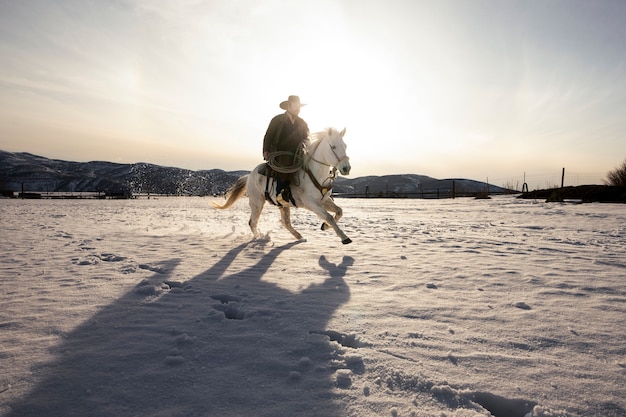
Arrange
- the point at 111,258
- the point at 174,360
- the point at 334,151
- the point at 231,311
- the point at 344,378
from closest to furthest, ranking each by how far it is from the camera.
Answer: the point at 344,378 → the point at 174,360 → the point at 231,311 → the point at 111,258 → the point at 334,151

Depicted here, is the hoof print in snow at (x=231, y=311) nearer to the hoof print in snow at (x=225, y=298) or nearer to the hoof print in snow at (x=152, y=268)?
the hoof print in snow at (x=225, y=298)

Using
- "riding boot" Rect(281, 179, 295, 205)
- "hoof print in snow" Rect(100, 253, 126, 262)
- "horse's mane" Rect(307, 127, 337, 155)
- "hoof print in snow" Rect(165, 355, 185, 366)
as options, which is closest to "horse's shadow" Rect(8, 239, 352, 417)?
"hoof print in snow" Rect(165, 355, 185, 366)

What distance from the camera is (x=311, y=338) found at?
6.66 ft

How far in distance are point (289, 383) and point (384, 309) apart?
4.11ft

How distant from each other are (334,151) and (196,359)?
439 cm

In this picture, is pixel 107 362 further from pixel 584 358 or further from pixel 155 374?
pixel 584 358

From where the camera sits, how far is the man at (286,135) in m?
6.18

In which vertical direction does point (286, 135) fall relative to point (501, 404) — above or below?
above

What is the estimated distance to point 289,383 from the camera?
1.54 meters

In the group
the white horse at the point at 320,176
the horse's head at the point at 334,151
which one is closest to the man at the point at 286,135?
the white horse at the point at 320,176

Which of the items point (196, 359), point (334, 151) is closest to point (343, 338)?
point (196, 359)

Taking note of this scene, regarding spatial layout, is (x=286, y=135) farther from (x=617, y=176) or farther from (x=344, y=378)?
(x=617, y=176)

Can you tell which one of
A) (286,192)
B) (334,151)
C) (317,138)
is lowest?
(286,192)

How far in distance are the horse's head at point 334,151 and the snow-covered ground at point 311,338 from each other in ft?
6.30
